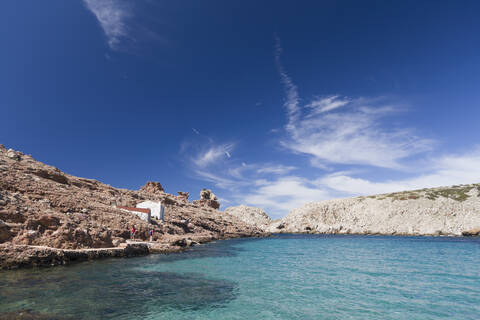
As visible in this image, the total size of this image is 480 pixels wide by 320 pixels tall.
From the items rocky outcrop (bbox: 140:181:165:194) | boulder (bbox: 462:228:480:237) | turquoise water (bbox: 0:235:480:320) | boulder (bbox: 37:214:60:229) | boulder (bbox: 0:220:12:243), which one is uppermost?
rocky outcrop (bbox: 140:181:165:194)

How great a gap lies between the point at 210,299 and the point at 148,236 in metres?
29.4

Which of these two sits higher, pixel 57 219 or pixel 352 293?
pixel 57 219

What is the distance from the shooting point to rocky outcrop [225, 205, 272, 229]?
180m

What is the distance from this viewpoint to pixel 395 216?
350ft

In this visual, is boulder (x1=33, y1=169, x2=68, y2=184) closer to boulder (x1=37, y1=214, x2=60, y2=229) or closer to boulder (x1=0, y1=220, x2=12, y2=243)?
boulder (x1=37, y1=214, x2=60, y2=229)

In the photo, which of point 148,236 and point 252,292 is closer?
point 252,292

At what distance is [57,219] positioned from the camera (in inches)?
926

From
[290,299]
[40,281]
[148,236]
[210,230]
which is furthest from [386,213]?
[40,281]

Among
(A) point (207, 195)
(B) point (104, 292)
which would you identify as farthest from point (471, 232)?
(A) point (207, 195)

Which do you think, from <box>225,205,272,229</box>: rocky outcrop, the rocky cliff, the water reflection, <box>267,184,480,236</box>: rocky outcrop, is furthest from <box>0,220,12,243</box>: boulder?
<box>225,205,272,229</box>: rocky outcrop

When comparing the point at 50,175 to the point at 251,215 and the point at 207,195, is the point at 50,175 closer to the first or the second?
the point at 207,195

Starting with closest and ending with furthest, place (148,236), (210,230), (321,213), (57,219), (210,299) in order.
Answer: (210,299)
(57,219)
(148,236)
(210,230)
(321,213)

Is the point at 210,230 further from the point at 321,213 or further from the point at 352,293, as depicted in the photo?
the point at 321,213

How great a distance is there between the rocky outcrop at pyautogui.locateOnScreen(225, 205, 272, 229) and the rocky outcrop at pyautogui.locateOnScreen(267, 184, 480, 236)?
3766cm
